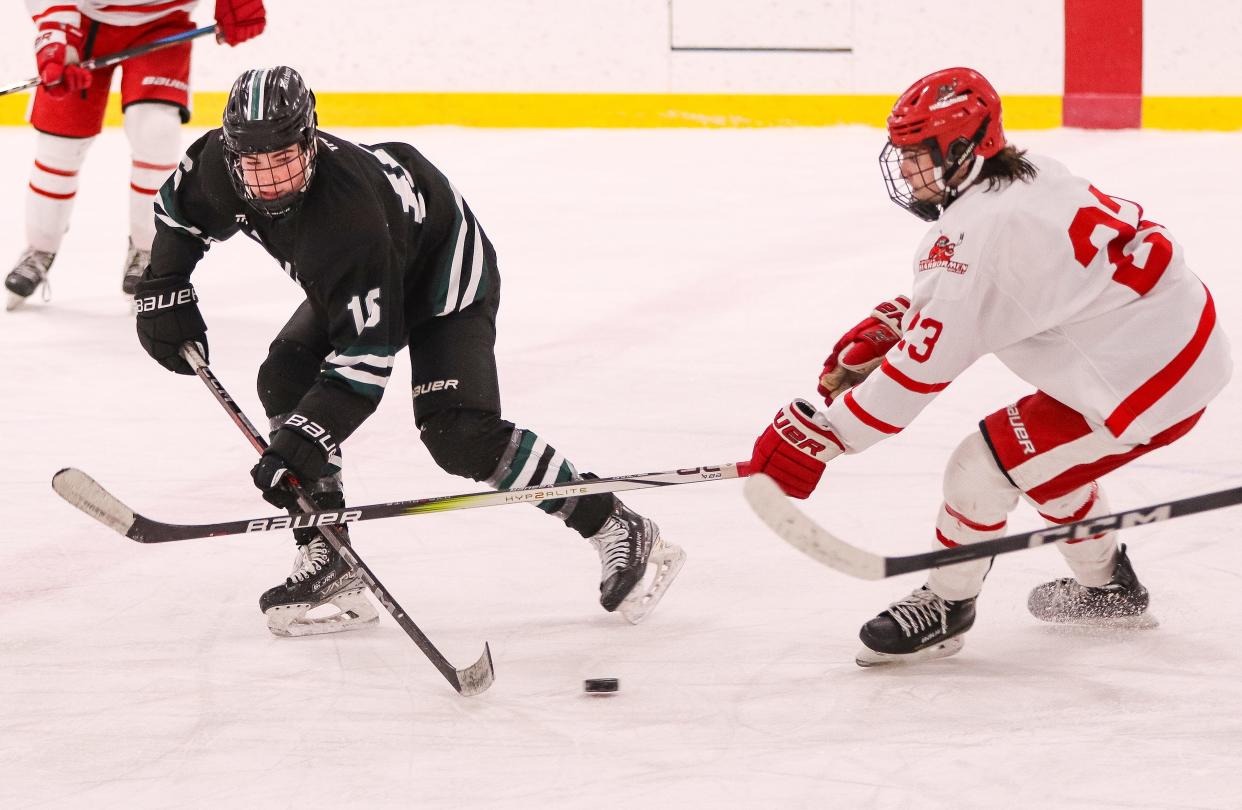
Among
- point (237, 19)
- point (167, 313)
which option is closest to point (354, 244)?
point (167, 313)

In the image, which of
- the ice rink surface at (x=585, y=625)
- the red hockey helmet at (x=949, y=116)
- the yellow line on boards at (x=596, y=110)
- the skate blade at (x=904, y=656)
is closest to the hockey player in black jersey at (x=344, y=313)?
the ice rink surface at (x=585, y=625)

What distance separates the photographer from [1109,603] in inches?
89.7

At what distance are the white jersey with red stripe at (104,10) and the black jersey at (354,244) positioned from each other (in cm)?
221

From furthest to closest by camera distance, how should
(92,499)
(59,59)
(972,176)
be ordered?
(59,59), (92,499), (972,176)

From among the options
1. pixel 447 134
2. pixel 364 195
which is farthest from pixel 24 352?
pixel 447 134

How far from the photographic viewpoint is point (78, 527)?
110 inches

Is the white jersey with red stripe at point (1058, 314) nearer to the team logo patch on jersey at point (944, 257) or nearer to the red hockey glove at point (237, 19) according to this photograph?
the team logo patch on jersey at point (944, 257)

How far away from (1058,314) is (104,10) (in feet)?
10.8

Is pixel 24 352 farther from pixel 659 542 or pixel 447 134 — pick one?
pixel 447 134

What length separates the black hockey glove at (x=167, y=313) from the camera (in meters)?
2.39

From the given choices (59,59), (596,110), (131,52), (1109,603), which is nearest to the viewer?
(1109,603)

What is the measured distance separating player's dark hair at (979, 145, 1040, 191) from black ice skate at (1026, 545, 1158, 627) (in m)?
0.62

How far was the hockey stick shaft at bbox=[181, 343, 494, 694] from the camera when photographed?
2.06 meters

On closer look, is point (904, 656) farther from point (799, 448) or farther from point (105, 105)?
point (105, 105)
